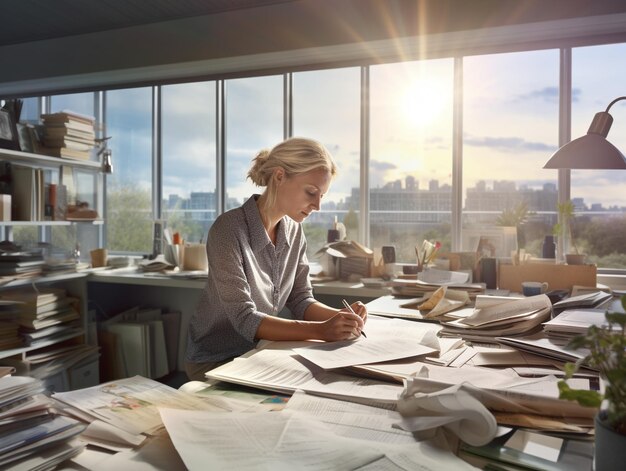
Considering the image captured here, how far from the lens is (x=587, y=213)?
302 centimetres

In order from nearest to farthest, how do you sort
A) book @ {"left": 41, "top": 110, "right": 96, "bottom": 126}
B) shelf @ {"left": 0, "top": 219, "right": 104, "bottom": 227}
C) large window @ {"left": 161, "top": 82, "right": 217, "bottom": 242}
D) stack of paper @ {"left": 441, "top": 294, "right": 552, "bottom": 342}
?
stack of paper @ {"left": 441, "top": 294, "right": 552, "bottom": 342} → shelf @ {"left": 0, "top": 219, "right": 104, "bottom": 227} → book @ {"left": 41, "top": 110, "right": 96, "bottom": 126} → large window @ {"left": 161, "top": 82, "right": 217, "bottom": 242}

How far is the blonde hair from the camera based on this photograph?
1.99 metres

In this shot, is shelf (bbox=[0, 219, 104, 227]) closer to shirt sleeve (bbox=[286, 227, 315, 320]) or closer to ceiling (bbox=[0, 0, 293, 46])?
ceiling (bbox=[0, 0, 293, 46])

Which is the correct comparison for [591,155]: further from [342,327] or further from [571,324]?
[342,327]

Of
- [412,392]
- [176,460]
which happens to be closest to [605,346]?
[412,392]

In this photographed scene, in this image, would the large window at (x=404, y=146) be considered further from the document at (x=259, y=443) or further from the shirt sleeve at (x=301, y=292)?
the document at (x=259, y=443)

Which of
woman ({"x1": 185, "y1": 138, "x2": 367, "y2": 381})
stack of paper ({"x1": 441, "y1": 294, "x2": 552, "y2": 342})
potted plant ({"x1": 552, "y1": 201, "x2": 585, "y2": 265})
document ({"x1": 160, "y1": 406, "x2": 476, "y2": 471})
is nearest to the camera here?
document ({"x1": 160, "y1": 406, "x2": 476, "y2": 471})

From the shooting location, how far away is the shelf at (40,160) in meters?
2.98

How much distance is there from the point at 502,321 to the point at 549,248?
1451 millimetres

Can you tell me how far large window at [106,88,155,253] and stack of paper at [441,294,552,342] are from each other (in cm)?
309

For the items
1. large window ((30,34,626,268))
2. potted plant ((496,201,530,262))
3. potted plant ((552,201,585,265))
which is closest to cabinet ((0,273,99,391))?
large window ((30,34,626,268))

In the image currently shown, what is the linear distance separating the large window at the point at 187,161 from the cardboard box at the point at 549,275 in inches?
88.9

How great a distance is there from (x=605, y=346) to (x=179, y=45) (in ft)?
12.1

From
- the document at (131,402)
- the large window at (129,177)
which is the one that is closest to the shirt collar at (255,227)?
the document at (131,402)
